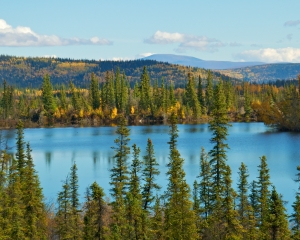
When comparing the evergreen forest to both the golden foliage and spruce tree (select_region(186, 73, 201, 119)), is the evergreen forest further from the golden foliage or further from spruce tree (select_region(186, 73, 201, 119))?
spruce tree (select_region(186, 73, 201, 119))

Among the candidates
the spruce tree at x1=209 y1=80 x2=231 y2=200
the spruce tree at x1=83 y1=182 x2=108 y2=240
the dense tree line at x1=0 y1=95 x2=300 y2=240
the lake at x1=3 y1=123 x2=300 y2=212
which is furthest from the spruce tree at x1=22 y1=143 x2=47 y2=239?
the lake at x1=3 y1=123 x2=300 y2=212

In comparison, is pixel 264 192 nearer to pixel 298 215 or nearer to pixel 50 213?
pixel 298 215

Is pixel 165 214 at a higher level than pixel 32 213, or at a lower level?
higher

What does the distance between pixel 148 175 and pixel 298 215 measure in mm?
12980

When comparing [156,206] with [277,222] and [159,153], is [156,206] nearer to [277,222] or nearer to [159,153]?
[277,222]

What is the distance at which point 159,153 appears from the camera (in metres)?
80.0

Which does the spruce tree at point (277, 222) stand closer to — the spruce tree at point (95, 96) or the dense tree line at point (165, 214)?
the dense tree line at point (165, 214)

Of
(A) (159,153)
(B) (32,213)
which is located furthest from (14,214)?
(A) (159,153)

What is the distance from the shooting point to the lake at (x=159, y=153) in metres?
59.1

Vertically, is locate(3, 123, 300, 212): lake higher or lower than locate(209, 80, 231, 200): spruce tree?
lower

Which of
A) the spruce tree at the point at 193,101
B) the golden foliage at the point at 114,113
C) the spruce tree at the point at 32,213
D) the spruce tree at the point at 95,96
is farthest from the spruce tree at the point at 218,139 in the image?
the spruce tree at the point at 95,96

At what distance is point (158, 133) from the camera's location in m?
117

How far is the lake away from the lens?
59062mm

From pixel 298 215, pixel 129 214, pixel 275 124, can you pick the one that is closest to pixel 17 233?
pixel 129 214
